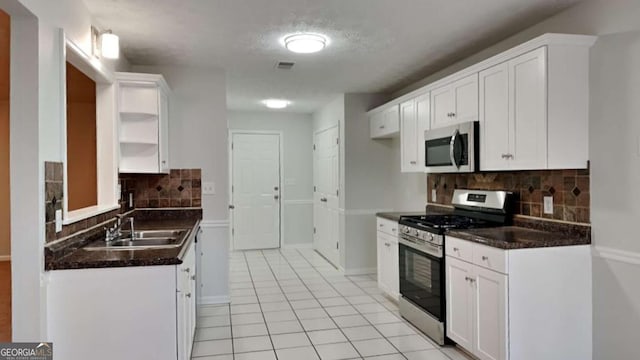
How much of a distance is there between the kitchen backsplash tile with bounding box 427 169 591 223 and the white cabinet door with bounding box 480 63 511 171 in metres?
0.30

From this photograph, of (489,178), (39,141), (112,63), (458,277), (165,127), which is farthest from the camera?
(165,127)

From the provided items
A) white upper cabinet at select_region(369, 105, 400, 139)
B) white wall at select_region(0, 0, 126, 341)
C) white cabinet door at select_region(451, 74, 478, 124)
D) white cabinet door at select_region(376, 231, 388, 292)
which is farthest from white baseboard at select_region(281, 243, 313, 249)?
white wall at select_region(0, 0, 126, 341)

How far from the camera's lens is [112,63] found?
10.7 ft

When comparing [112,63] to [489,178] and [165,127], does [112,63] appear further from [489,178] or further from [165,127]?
[489,178]

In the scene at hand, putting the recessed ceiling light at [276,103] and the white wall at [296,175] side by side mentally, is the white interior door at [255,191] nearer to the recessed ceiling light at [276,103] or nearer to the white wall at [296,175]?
the white wall at [296,175]

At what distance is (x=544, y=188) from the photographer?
2945 millimetres

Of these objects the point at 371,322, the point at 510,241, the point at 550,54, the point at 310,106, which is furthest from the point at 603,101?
the point at 310,106

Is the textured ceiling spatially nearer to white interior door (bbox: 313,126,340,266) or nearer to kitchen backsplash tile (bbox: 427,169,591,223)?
kitchen backsplash tile (bbox: 427,169,591,223)

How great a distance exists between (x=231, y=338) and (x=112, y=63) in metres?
2.36

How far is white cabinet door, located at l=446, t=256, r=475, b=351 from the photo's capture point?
9.22 ft

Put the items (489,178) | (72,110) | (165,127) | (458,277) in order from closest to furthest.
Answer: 1. (458,277)
2. (489,178)
3. (165,127)
4. (72,110)

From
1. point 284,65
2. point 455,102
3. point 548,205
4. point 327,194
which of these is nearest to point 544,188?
point 548,205

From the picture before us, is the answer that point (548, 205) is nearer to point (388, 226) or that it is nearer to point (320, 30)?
point (388, 226)

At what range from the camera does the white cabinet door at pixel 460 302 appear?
111 inches
